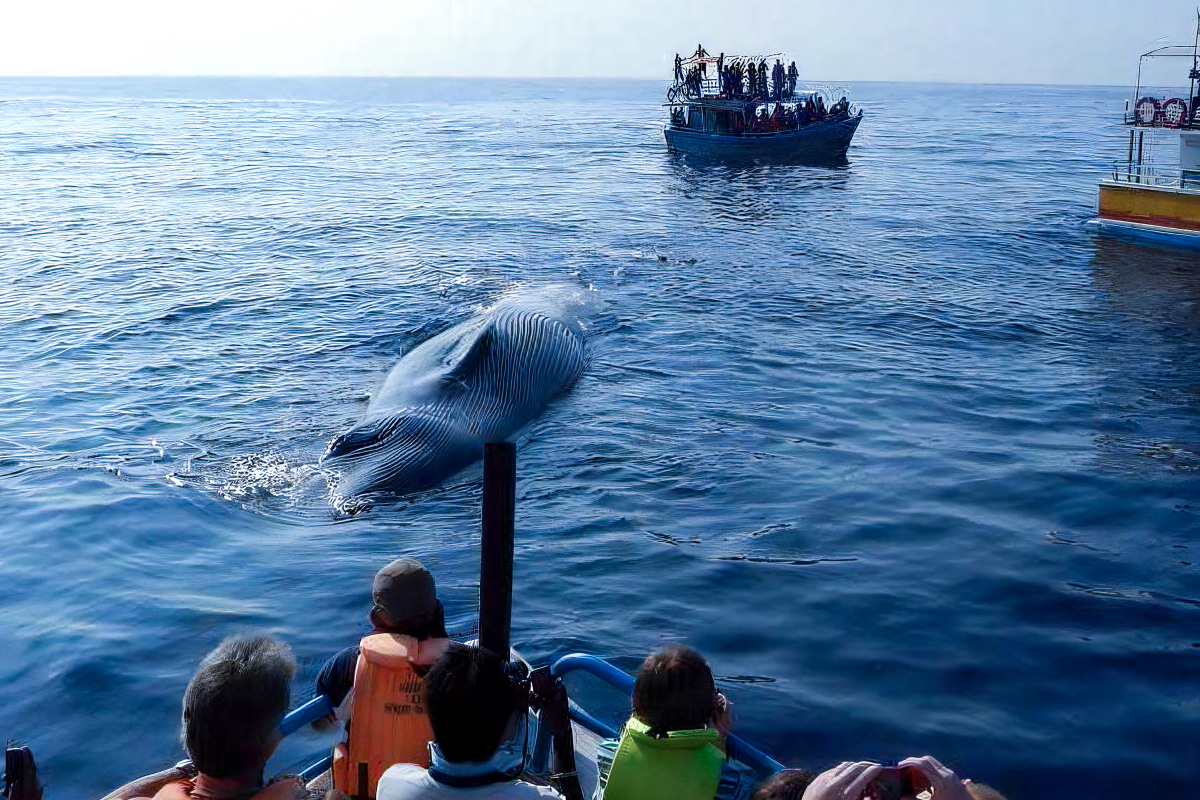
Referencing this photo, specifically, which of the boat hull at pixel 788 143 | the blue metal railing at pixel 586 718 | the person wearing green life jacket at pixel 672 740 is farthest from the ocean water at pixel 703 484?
the boat hull at pixel 788 143

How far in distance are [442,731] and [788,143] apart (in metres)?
45.7

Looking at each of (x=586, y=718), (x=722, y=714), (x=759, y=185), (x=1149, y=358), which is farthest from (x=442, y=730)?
(x=759, y=185)

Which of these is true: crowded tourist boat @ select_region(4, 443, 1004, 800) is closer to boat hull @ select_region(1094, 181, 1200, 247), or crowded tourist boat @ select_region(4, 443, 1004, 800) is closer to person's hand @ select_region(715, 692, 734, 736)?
person's hand @ select_region(715, 692, 734, 736)

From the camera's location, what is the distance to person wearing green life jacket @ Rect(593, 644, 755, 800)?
4004 mm

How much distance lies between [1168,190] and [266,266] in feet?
68.2

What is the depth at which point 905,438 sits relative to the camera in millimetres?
12664

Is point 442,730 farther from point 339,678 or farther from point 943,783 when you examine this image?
point 943,783

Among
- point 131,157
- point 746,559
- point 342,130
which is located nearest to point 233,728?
point 746,559

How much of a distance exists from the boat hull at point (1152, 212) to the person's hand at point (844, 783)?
2525 centimetres

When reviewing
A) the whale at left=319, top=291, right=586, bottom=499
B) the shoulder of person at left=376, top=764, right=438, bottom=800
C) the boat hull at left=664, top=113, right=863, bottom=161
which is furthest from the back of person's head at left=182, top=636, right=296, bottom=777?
the boat hull at left=664, top=113, right=863, bottom=161

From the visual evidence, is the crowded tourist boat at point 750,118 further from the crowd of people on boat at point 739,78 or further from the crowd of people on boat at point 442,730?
the crowd of people on boat at point 442,730

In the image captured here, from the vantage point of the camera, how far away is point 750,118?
1889 inches

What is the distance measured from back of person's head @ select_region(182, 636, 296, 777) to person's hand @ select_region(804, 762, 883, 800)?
1774 millimetres

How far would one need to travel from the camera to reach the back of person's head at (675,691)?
3.99 m
